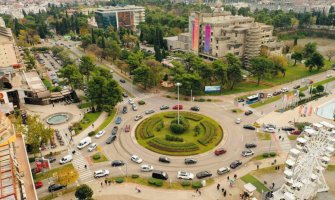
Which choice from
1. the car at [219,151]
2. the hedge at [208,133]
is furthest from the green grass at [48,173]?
the car at [219,151]


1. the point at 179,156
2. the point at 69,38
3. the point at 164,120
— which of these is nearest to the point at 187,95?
the point at 164,120

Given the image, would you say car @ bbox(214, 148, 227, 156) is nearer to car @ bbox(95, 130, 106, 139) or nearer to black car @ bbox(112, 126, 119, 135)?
black car @ bbox(112, 126, 119, 135)

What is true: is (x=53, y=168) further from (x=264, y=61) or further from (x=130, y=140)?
(x=264, y=61)

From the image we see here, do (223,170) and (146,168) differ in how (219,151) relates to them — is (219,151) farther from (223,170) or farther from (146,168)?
(146,168)

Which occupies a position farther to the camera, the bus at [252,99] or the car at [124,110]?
the bus at [252,99]

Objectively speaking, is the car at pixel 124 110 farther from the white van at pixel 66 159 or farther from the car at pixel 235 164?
the car at pixel 235 164

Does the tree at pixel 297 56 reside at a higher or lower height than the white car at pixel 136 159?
higher

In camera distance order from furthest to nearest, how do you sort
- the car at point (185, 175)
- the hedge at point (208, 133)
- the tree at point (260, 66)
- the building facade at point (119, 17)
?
the building facade at point (119, 17), the tree at point (260, 66), the hedge at point (208, 133), the car at point (185, 175)
